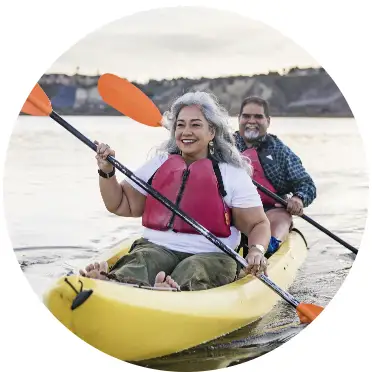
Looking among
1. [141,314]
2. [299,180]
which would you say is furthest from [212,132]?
[141,314]

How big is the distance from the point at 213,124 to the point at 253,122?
0.17 meters

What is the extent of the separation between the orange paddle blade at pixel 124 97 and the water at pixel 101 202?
0.15ft

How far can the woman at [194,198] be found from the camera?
9.28 ft

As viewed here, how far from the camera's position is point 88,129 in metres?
2.91

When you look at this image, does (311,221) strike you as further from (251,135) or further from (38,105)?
(38,105)

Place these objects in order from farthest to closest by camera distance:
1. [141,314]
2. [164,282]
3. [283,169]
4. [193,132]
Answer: [283,169] → [193,132] → [164,282] → [141,314]

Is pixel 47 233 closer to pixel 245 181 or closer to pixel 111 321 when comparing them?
pixel 111 321

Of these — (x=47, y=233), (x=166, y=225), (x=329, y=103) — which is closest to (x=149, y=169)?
(x=166, y=225)

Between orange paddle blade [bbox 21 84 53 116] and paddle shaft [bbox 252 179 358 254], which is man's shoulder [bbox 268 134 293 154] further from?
orange paddle blade [bbox 21 84 53 116]

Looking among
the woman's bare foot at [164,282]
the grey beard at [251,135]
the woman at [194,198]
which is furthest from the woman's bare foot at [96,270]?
the grey beard at [251,135]

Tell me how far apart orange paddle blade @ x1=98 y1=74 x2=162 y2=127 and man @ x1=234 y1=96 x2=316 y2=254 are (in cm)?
32

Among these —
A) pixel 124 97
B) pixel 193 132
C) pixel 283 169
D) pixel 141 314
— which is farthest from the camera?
pixel 283 169

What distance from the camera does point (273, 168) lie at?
3.07m

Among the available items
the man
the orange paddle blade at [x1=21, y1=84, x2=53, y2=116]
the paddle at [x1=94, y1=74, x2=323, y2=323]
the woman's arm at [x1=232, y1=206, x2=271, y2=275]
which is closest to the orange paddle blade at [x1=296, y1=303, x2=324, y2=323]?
the paddle at [x1=94, y1=74, x2=323, y2=323]
